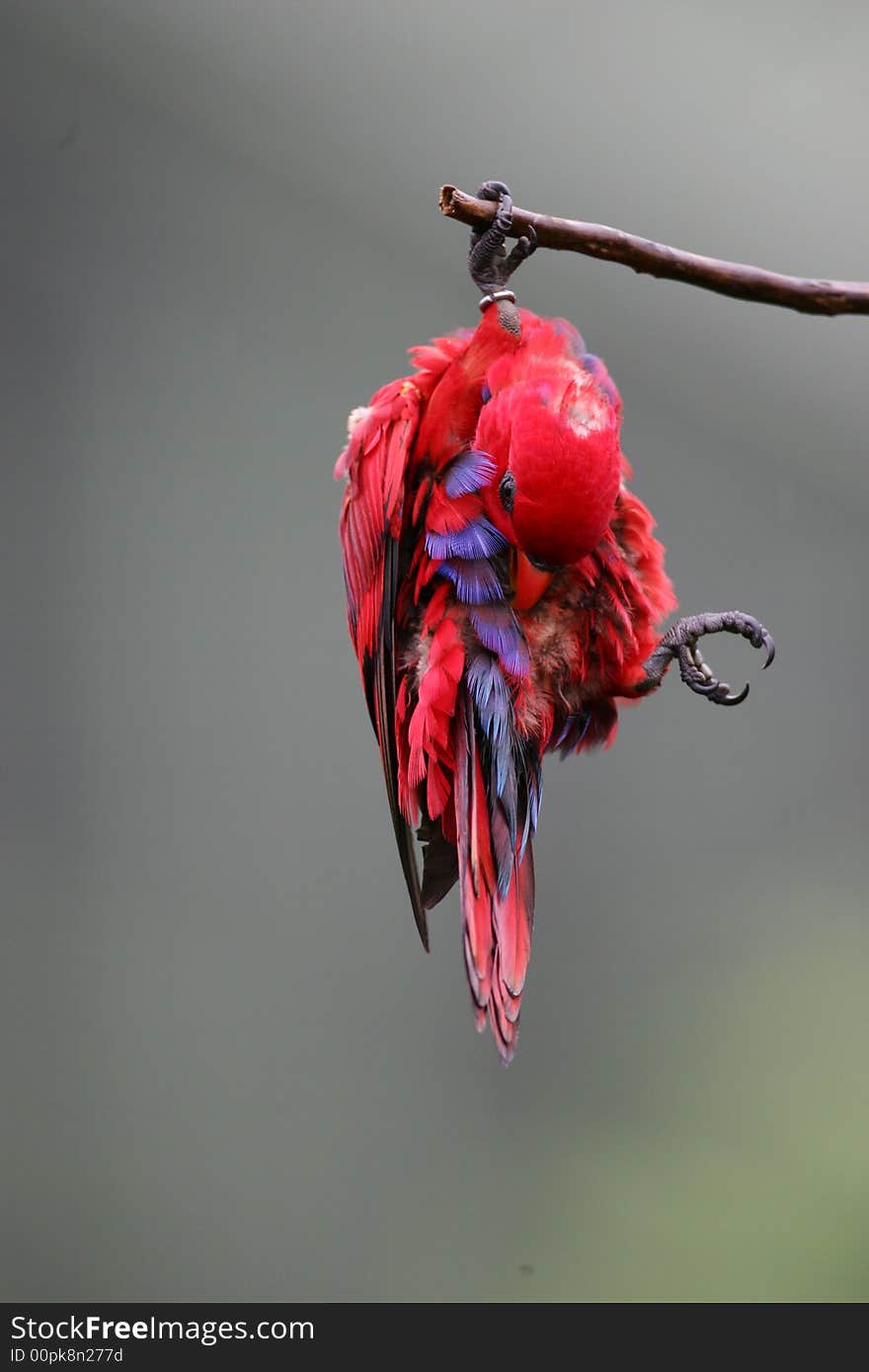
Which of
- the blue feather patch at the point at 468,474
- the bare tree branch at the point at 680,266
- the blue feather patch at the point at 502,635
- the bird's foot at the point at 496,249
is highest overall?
the bird's foot at the point at 496,249

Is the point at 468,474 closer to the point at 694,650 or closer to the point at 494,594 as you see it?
the point at 494,594

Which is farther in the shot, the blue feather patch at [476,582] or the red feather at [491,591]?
the blue feather patch at [476,582]

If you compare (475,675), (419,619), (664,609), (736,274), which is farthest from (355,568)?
(736,274)

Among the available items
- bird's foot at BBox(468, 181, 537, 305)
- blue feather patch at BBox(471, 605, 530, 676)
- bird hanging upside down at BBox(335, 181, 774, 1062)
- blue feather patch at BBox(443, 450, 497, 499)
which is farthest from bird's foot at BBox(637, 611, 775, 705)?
bird's foot at BBox(468, 181, 537, 305)

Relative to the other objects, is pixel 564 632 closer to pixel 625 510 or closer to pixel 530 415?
pixel 625 510

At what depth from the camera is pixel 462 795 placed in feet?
3.95

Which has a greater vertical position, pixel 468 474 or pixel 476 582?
pixel 468 474

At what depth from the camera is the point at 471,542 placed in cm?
123

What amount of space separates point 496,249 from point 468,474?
0.22 metres

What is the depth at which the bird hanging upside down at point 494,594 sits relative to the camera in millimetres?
1097

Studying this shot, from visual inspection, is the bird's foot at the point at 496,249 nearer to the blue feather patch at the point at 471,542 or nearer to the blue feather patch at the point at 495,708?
the blue feather patch at the point at 471,542

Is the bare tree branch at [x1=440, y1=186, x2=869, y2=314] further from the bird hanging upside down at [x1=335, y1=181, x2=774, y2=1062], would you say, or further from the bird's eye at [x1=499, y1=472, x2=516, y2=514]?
the bird's eye at [x1=499, y1=472, x2=516, y2=514]

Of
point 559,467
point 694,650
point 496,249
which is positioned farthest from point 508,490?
point 694,650

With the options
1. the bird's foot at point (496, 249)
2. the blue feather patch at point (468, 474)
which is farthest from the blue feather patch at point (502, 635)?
the bird's foot at point (496, 249)
